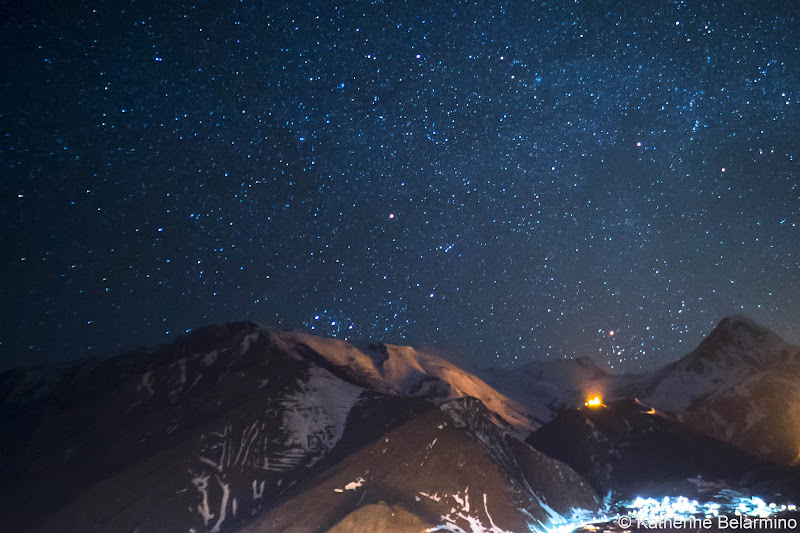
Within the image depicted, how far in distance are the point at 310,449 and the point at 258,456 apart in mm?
10806

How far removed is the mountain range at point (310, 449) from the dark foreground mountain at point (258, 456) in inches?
14.2

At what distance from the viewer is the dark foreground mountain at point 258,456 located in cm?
7806

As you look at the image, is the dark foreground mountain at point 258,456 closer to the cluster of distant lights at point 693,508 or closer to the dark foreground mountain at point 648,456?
the cluster of distant lights at point 693,508

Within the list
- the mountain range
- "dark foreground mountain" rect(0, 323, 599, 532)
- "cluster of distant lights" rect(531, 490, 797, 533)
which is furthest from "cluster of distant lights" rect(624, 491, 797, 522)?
"dark foreground mountain" rect(0, 323, 599, 532)

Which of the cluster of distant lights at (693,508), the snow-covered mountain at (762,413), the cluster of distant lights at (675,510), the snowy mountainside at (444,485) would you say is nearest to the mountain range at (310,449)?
the snowy mountainside at (444,485)

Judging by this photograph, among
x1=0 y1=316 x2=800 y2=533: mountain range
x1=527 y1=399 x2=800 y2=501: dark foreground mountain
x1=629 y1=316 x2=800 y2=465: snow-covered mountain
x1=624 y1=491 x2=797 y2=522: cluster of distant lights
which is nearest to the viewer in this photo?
x1=0 y1=316 x2=800 y2=533: mountain range

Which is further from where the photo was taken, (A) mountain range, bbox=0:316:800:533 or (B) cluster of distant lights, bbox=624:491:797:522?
(B) cluster of distant lights, bbox=624:491:797:522

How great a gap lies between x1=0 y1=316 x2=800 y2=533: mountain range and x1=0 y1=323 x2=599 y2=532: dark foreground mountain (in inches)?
14.2

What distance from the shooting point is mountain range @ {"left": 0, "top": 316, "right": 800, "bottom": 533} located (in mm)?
79812

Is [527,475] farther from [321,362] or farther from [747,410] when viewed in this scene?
[747,410]

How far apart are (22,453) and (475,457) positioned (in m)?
107

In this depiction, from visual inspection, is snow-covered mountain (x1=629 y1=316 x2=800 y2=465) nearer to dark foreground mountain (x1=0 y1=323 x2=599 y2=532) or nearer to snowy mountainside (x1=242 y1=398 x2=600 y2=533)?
snowy mountainside (x1=242 y1=398 x2=600 y2=533)

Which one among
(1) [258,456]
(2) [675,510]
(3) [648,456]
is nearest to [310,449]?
(1) [258,456]

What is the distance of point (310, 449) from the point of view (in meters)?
107
